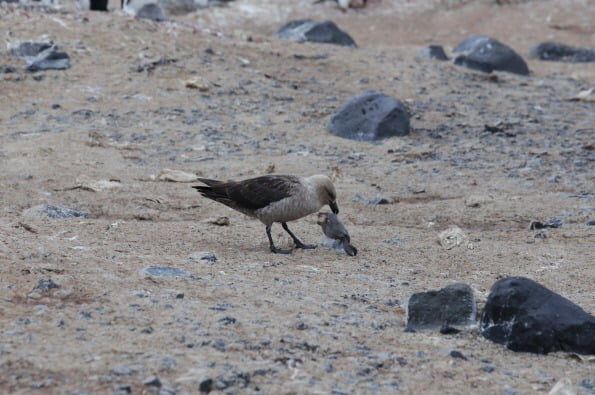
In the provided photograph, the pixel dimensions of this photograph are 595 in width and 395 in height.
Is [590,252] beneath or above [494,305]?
beneath

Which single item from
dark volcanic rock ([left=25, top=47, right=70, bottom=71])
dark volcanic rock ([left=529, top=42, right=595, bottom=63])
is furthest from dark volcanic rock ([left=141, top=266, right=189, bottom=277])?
dark volcanic rock ([left=529, top=42, right=595, bottom=63])

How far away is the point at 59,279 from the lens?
5.12 m

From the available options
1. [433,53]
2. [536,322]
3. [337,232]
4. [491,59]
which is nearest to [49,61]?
[433,53]

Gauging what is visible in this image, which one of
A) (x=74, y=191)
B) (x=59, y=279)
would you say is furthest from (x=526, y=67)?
(x=59, y=279)

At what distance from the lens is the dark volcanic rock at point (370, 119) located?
36.9 feet

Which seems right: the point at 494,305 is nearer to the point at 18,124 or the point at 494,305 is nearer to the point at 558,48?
the point at 18,124

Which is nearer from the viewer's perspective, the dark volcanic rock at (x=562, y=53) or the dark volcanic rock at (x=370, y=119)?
the dark volcanic rock at (x=370, y=119)

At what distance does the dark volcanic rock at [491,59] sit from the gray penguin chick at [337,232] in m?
9.31

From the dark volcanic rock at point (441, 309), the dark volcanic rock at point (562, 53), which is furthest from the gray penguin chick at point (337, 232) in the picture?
the dark volcanic rock at point (562, 53)

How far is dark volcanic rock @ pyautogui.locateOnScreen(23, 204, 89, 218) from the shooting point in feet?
24.1

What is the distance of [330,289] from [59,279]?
160cm

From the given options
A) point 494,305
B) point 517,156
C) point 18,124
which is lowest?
point 18,124

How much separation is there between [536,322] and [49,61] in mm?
9782

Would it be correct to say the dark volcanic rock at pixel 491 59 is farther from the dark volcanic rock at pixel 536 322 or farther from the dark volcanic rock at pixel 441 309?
the dark volcanic rock at pixel 536 322
